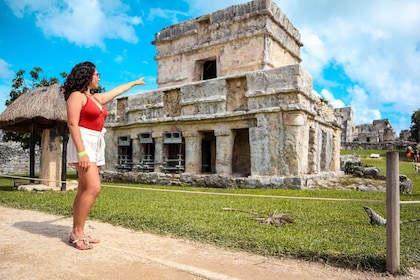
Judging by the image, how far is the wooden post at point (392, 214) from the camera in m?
2.89

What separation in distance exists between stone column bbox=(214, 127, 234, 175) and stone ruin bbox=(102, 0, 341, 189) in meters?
0.04

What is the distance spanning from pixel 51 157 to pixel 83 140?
23.3 ft

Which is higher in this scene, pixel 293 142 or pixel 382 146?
pixel 382 146

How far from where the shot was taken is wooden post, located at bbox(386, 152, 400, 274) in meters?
2.89

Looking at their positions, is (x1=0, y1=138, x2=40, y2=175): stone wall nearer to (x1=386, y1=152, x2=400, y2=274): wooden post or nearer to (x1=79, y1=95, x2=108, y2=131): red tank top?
(x1=79, y1=95, x2=108, y2=131): red tank top

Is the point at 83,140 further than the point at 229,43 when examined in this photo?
No

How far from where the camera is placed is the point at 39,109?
8.88 meters

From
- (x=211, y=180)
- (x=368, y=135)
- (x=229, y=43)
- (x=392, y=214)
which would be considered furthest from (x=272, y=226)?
(x=368, y=135)

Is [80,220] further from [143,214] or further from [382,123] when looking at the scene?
[382,123]

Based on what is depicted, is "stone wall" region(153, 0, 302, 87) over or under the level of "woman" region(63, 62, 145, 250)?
over

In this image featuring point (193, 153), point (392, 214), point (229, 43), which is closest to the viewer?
point (392, 214)

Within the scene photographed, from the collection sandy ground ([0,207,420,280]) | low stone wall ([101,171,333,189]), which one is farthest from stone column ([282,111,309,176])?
sandy ground ([0,207,420,280])

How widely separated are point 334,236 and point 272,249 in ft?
3.53

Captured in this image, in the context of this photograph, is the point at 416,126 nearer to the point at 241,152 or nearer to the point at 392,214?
the point at 241,152
